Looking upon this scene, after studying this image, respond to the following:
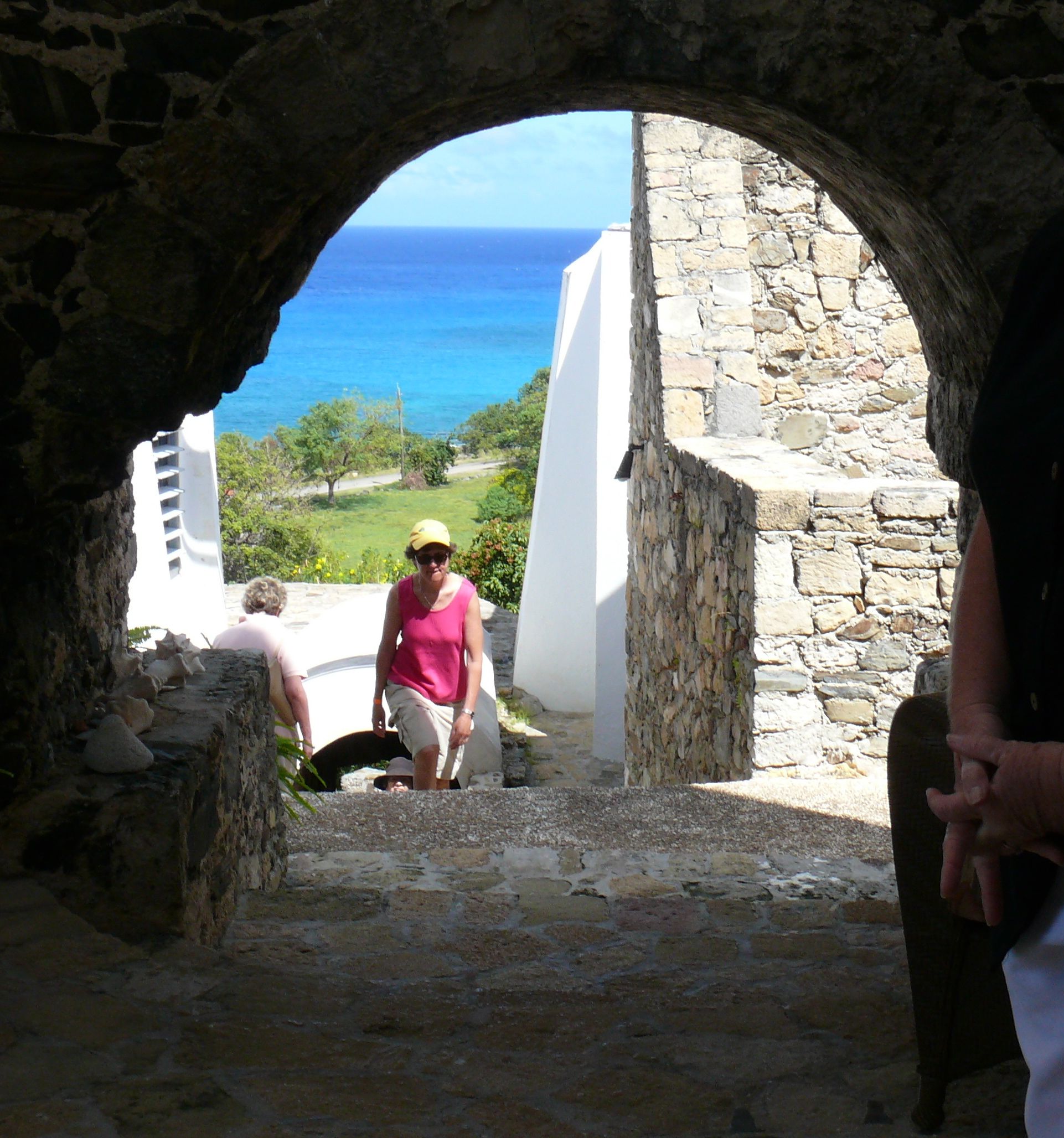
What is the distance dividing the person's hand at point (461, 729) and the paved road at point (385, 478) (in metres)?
24.3

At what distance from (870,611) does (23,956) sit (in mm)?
3239

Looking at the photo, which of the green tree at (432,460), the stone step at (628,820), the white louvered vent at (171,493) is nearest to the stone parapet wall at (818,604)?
the stone step at (628,820)

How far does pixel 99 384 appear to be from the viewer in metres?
2.05

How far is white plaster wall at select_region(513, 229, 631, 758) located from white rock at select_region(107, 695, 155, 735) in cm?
636

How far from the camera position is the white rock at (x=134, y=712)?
2.53 metres

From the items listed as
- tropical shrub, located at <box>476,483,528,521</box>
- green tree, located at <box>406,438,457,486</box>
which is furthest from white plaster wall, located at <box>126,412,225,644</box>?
green tree, located at <box>406,438,457,486</box>

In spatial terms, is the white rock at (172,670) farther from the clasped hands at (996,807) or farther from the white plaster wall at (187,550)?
the white plaster wall at (187,550)

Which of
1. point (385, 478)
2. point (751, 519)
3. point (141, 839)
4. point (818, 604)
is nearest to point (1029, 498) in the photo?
point (141, 839)

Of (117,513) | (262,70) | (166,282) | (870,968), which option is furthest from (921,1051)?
(117,513)

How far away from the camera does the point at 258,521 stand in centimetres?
1808

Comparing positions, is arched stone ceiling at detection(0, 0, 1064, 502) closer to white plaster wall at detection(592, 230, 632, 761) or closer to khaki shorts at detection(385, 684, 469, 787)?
khaki shorts at detection(385, 684, 469, 787)

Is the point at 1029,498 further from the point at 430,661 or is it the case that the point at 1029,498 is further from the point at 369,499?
the point at 369,499

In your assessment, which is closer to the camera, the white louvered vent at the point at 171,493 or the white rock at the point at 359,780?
the white rock at the point at 359,780

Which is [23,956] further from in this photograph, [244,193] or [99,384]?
[244,193]
